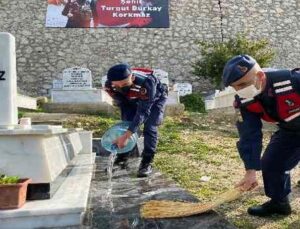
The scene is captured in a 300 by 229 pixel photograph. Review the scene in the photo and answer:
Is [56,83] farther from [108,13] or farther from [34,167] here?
[34,167]

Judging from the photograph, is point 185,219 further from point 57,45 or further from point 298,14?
point 298,14

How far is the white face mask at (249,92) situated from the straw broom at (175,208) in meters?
0.57

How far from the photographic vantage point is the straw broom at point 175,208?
253 centimetres

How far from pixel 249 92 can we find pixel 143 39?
1382cm

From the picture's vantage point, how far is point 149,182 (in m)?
3.57

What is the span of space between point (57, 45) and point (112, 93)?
1201cm

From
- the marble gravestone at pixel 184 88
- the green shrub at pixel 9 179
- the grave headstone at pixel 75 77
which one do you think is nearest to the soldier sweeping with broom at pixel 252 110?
the green shrub at pixel 9 179

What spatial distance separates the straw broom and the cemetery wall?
12869 millimetres

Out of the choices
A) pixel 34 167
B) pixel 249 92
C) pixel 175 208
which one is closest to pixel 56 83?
pixel 34 167

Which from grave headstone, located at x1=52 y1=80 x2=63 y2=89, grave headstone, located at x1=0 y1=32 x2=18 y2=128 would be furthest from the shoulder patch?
grave headstone, located at x1=52 y1=80 x2=63 y2=89

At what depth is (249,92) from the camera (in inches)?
97.3

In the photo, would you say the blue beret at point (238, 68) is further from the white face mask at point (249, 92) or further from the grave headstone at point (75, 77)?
the grave headstone at point (75, 77)

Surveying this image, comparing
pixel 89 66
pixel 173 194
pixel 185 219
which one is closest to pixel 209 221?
pixel 185 219

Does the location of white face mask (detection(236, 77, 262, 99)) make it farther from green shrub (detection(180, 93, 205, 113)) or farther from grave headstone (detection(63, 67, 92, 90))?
grave headstone (detection(63, 67, 92, 90))
